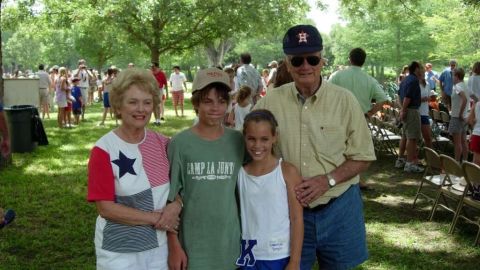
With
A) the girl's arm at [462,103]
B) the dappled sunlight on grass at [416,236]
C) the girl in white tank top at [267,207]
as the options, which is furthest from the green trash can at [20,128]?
the girl in white tank top at [267,207]

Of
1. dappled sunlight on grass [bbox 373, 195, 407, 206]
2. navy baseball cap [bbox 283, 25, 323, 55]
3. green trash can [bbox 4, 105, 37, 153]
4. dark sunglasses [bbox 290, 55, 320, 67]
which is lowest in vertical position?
dappled sunlight on grass [bbox 373, 195, 407, 206]

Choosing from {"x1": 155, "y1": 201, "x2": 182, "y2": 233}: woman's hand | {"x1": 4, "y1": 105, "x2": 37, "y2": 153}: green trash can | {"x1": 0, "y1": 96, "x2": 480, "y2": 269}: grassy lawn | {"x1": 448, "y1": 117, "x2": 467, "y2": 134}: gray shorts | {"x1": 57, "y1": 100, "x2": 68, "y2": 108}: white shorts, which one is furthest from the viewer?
{"x1": 57, "y1": 100, "x2": 68, "y2": 108}: white shorts


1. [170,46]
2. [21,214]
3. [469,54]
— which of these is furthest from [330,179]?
[469,54]

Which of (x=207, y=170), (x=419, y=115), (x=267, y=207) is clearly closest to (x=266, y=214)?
(x=267, y=207)

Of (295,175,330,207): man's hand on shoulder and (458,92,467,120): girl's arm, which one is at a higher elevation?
(458,92,467,120): girl's arm

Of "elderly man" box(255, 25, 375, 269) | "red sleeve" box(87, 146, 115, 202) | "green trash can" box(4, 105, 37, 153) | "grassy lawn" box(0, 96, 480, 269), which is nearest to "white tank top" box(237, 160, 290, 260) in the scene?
"elderly man" box(255, 25, 375, 269)

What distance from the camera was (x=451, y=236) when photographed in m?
5.81

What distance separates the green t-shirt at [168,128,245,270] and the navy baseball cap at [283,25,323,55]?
597mm

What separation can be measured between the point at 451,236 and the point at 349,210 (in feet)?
11.8

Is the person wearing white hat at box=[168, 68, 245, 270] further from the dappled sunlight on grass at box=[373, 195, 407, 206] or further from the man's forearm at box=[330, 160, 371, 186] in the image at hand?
the dappled sunlight on grass at box=[373, 195, 407, 206]

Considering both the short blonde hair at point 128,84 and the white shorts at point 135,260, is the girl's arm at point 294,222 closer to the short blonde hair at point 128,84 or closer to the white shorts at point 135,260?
the white shorts at point 135,260

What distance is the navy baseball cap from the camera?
2.60 meters

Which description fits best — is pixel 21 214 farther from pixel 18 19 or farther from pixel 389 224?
pixel 18 19

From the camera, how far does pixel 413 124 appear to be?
899cm
